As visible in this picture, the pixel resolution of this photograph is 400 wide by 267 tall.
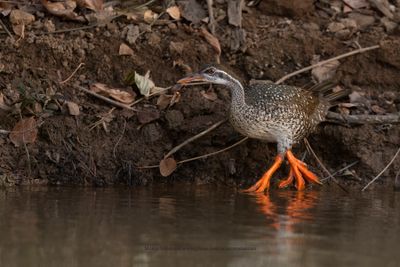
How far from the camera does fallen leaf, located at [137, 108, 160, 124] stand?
30.6ft

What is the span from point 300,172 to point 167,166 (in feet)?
4.32

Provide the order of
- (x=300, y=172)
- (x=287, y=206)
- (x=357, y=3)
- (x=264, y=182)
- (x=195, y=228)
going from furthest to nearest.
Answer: (x=357, y=3) → (x=300, y=172) → (x=264, y=182) → (x=287, y=206) → (x=195, y=228)

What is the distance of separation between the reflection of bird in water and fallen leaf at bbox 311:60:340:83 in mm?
1559

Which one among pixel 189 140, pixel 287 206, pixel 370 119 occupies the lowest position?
pixel 287 206

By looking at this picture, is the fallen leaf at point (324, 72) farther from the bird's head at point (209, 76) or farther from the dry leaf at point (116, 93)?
the dry leaf at point (116, 93)

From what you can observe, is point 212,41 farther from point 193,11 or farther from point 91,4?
point 91,4

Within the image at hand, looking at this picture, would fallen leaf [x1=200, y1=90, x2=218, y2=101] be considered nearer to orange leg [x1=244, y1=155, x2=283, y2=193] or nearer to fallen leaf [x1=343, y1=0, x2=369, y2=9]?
orange leg [x1=244, y1=155, x2=283, y2=193]

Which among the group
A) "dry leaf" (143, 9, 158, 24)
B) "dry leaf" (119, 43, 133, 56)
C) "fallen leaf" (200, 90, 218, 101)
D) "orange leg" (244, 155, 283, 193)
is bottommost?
"orange leg" (244, 155, 283, 193)

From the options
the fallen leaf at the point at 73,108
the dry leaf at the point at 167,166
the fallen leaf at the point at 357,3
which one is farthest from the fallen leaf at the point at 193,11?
the dry leaf at the point at 167,166

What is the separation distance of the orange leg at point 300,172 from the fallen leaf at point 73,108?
215cm

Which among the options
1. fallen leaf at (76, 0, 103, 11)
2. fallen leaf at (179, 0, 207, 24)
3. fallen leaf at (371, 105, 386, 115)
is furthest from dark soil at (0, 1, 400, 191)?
fallen leaf at (76, 0, 103, 11)

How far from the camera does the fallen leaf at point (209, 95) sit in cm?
977

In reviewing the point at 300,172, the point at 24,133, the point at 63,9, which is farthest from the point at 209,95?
the point at 24,133

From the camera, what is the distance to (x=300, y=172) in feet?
30.0
